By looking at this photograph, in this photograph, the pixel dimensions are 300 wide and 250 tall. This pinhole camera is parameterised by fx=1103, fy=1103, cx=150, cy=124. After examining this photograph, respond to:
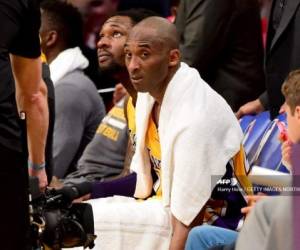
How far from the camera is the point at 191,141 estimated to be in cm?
427

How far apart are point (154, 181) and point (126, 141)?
3.04 feet

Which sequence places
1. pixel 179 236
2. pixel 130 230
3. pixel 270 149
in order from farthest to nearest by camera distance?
pixel 270 149 → pixel 130 230 → pixel 179 236

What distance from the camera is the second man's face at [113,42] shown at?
5.33 meters

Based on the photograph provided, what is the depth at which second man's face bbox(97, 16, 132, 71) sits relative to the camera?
533 cm

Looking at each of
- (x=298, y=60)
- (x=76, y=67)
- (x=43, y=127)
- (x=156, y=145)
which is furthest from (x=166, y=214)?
(x=76, y=67)

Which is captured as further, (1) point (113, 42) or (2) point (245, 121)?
(1) point (113, 42)

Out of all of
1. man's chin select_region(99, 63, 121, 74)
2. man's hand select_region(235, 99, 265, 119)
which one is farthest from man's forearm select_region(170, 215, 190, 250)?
man's chin select_region(99, 63, 121, 74)

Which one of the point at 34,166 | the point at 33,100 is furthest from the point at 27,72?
the point at 34,166

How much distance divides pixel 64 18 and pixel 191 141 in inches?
91.6

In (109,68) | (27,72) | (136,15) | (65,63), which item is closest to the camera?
(27,72)

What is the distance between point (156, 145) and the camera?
181 inches

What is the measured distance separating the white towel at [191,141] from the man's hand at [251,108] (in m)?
0.78

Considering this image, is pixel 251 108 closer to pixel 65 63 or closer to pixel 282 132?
pixel 282 132

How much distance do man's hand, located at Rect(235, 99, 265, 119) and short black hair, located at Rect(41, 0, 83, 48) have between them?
150 centimetres
